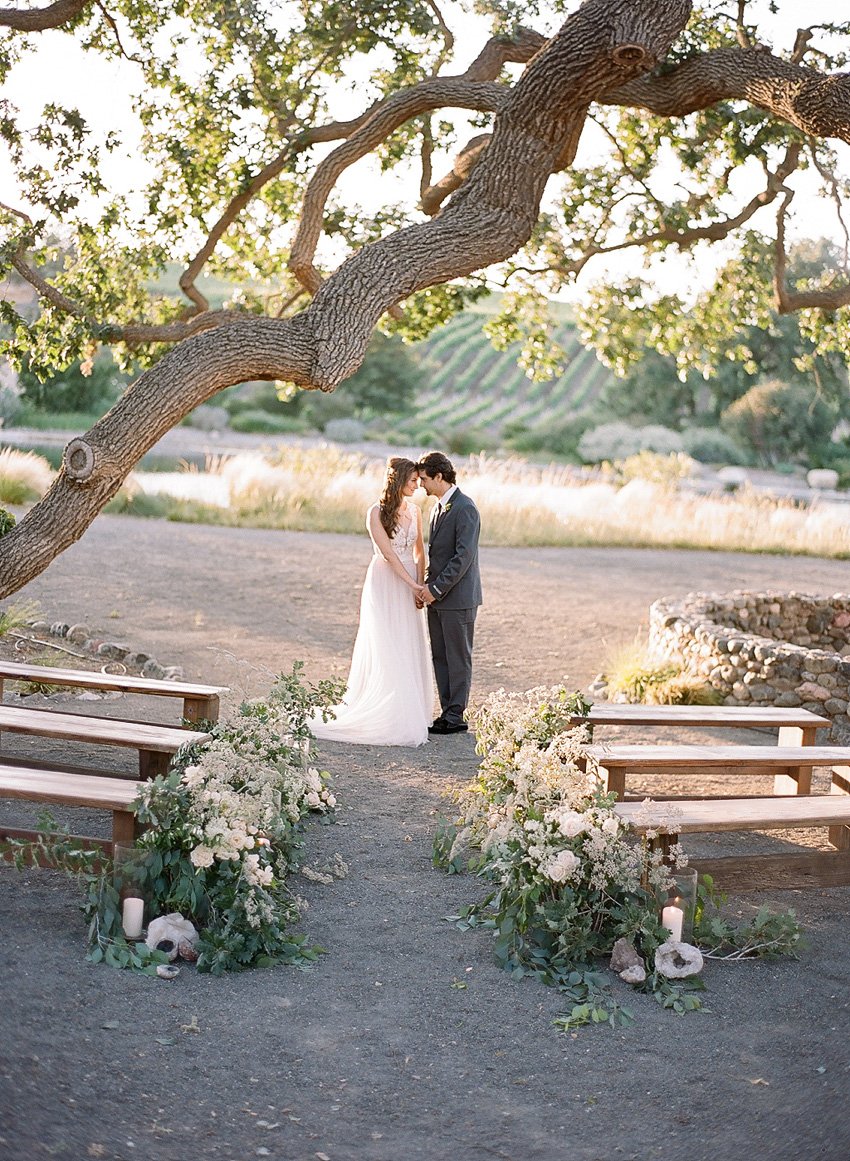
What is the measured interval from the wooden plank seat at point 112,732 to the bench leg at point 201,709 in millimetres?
699

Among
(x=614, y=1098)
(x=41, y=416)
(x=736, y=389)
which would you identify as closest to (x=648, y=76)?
(x=614, y=1098)

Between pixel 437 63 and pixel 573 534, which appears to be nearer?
pixel 437 63

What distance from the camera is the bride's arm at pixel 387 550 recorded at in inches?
333

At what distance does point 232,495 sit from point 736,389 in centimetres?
3150

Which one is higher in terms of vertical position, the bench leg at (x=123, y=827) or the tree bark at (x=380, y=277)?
the tree bark at (x=380, y=277)

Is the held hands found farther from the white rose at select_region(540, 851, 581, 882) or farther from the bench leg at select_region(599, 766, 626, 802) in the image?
the white rose at select_region(540, 851, 581, 882)

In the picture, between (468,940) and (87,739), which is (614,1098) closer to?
(468,940)

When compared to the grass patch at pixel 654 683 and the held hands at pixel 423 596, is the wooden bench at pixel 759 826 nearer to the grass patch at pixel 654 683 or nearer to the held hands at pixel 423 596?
the held hands at pixel 423 596

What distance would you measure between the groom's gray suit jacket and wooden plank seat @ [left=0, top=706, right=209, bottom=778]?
8.49 feet

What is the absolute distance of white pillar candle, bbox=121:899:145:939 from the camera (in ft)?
15.5

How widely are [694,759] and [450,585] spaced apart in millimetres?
2488

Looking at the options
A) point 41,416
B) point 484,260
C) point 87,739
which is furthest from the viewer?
point 41,416

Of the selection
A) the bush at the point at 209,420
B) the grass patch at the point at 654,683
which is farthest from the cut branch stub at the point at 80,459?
the bush at the point at 209,420

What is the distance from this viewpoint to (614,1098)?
154 inches
